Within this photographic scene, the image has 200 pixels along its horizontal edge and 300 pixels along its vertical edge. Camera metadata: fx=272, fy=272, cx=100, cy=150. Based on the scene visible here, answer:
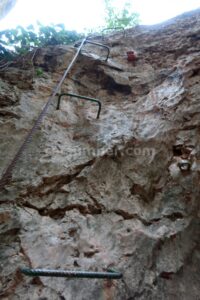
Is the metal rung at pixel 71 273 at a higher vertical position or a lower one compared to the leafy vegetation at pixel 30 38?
lower

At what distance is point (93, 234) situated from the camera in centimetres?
199

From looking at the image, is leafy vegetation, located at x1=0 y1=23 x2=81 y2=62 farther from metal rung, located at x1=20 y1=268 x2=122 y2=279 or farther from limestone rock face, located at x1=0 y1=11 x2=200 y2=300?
metal rung, located at x1=20 y1=268 x2=122 y2=279

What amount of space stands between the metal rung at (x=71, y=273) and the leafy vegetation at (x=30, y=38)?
125 inches

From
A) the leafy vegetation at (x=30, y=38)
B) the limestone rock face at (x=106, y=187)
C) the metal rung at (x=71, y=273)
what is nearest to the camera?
the metal rung at (x=71, y=273)

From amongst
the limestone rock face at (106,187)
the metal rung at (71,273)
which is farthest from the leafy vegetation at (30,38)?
the metal rung at (71,273)

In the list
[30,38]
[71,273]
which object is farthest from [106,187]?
[30,38]

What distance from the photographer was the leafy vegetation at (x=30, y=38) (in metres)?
3.86

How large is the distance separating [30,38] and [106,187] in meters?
3.04

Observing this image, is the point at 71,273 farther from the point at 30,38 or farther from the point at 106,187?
the point at 30,38

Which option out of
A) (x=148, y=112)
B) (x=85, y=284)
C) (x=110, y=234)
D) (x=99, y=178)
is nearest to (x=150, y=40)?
(x=148, y=112)

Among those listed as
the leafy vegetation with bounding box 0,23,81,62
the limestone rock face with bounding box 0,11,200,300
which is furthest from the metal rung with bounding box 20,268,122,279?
the leafy vegetation with bounding box 0,23,81,62

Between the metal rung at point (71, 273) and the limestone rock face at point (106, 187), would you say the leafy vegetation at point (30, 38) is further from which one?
the metal rung at point (71, 273)

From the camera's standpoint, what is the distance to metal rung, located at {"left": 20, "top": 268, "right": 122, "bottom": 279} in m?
1.45

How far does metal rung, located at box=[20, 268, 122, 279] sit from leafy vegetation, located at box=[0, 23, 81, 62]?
318 cm
